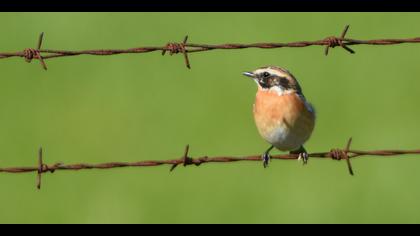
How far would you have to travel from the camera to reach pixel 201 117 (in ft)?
51.3

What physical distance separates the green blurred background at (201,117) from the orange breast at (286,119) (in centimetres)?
396

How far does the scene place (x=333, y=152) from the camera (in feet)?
26.9

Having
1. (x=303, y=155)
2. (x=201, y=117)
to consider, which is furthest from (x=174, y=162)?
(x=201, y=117)

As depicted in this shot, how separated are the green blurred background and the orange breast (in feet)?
13.0

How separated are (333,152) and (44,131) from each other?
26.8ft

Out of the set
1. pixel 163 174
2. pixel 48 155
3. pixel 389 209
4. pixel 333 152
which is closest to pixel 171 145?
pixel 163 174

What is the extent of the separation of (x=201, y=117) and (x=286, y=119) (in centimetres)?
631

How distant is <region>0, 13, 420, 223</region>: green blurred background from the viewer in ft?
45.8

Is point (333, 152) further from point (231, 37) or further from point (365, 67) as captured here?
point (231, 37)

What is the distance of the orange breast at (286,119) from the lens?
937 cm

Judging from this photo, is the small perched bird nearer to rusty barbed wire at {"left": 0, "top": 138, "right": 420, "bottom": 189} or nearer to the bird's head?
the bird's head

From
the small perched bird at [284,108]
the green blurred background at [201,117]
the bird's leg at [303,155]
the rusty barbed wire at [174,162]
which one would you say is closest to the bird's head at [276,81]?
the small perched bird at [284,108]

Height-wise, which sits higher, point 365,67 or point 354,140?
point 365,67

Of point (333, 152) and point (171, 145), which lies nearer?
point (333, 152)
